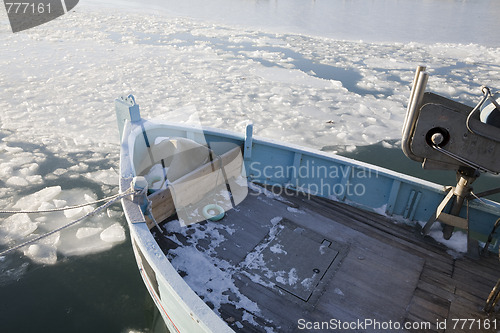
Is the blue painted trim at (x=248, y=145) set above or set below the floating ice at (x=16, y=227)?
above

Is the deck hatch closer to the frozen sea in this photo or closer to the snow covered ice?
the frozen sea

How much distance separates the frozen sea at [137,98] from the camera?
4918 mm

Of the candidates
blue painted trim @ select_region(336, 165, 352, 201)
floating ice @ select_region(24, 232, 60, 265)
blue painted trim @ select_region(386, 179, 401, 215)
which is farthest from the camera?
floating ice @ select_region(24, 232, 60, 265)

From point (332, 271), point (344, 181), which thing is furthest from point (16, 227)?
point (344, 181)

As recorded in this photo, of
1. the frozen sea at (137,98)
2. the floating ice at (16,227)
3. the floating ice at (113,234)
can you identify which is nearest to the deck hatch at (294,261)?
the frozen sea at (137,98)

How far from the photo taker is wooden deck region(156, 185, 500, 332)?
330 cm

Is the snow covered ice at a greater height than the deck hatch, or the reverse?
the deck hatch

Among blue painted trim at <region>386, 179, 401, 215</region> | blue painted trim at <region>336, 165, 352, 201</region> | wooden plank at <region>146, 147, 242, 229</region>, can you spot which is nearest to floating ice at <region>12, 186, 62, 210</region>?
wooden plank at <region>146, 147, 242, 229</region>

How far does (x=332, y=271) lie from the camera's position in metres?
3.78

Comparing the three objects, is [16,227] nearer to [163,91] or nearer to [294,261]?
[294,261]

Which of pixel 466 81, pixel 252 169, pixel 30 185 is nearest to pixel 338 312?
pixel 252 169

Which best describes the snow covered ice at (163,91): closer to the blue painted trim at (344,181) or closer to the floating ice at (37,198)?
the floating ice at (37,198)

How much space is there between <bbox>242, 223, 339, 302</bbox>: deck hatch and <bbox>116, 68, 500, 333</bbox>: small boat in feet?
0.05

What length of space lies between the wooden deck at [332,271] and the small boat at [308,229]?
0.04 ft
